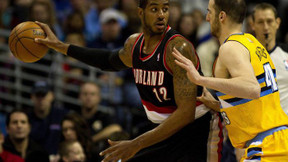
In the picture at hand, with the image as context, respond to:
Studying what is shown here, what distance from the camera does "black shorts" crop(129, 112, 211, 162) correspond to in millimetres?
5074

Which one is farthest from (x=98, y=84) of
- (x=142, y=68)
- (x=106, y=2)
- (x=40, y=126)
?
(x=142, y=68)

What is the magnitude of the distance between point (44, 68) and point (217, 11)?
19.4ft

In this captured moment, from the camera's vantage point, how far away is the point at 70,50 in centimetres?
580

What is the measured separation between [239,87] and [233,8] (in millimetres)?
905

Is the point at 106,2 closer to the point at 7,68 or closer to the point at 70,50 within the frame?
the point at 7,68

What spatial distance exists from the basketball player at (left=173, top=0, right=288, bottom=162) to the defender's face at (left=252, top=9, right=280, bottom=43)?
6.00ft

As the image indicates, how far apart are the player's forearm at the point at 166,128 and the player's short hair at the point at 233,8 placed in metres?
1.02

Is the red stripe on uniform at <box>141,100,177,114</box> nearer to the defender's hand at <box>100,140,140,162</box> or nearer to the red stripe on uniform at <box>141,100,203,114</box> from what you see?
the red stripe on uniform at <box>141,100,203,114</box>

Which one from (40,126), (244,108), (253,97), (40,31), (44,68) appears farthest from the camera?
(44,68)

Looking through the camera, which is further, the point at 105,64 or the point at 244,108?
the point at 105,64

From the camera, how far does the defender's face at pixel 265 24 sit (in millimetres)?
6301

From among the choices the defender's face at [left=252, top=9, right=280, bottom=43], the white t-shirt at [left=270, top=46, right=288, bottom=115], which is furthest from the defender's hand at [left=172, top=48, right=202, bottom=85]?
the defender's face at [left=252, top=9, right=280, bottom=43]

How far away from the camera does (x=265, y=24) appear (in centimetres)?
632

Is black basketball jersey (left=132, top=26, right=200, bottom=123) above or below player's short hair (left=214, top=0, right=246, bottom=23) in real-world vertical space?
below
